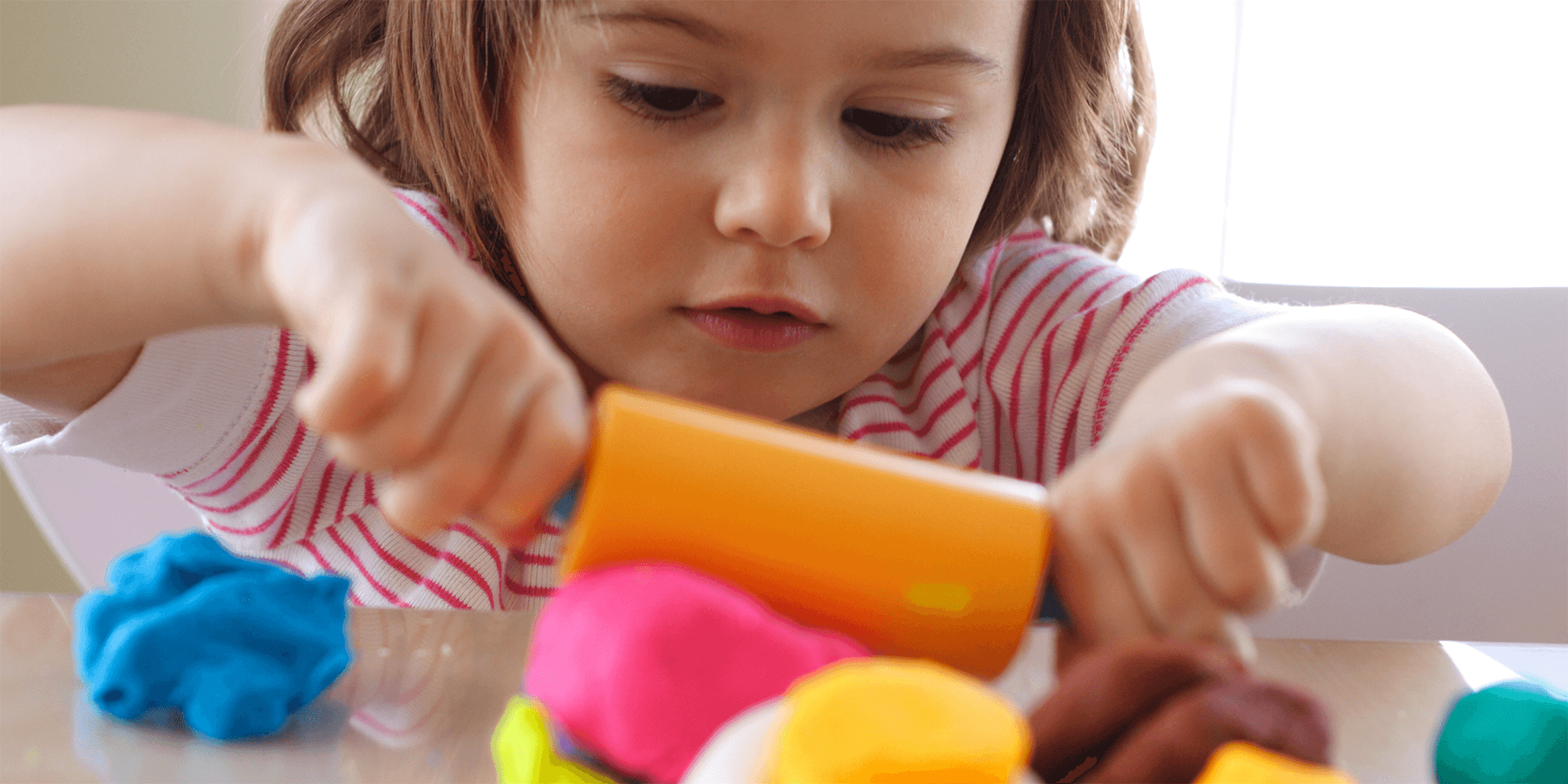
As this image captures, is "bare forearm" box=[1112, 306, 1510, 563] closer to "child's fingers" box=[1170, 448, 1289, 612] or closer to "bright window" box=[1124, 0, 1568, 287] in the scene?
"child's fingers" box=[1170, 448, 1289, 612]

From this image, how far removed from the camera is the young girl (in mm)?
310

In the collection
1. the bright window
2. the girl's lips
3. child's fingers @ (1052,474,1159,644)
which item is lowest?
the bright window

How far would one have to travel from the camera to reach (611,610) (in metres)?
0.26

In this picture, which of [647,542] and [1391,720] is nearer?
[647,542]

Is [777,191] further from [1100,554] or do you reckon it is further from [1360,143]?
[1360,143]

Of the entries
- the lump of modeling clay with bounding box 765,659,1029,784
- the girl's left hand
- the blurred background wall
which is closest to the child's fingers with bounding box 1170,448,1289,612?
the girl's left hand

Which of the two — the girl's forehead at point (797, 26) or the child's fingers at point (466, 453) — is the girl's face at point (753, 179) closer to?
the girl's forehead at point (797, 26)

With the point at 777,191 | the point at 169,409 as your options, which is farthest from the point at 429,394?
the point at 169,409

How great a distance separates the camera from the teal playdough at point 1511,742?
34cm

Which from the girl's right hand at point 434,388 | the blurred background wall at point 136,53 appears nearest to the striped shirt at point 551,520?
the girl's right hand at point 434,388

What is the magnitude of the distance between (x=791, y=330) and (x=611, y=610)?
38 cm

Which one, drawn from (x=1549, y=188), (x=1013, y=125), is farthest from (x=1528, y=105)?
(x=1013, y=125)

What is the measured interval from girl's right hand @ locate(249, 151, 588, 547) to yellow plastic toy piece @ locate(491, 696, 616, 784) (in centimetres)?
5

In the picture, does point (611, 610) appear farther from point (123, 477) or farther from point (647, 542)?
point (123, 477)
